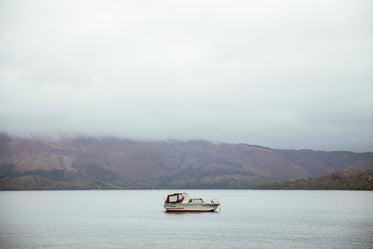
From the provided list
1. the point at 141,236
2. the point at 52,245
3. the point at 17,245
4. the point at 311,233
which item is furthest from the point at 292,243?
the point at 17,245

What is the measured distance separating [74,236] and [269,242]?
4422cm

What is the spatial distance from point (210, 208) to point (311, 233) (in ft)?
207

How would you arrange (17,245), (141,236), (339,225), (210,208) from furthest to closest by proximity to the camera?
1. (210,208)
2. (339,225)
3. (141,236)
4. (17,245)

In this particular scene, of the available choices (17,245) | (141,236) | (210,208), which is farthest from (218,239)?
(210,208)

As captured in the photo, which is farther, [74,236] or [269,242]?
[74,236]

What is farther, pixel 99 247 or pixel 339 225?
pixel 339 225

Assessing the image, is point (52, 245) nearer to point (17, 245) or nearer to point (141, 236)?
point (17, 245)

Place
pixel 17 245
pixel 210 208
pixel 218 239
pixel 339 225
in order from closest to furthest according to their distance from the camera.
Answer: pixel 17 245 → pixel 218 239 → pixel 339 225 → pixel 210 208

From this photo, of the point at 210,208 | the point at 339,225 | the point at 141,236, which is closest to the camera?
the point at 141,236

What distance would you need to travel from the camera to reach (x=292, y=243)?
8100 centimetres

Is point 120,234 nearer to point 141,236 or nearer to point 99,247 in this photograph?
point 141,236

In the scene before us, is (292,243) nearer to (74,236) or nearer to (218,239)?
(218,239)

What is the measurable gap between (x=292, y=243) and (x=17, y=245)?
5416cm

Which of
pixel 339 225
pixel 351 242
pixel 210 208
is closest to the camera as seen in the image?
pixel 351 242
